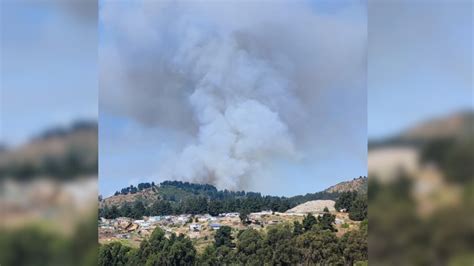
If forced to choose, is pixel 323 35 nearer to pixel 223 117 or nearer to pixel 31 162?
pixel 223 117

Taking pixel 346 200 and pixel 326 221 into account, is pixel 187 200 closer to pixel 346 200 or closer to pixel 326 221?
pixel 326 221

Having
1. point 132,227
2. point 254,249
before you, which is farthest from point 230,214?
point 132,227

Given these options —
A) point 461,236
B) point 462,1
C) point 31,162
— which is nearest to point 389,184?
point 461,236

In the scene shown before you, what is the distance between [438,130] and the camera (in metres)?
2.37

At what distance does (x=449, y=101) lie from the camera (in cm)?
239

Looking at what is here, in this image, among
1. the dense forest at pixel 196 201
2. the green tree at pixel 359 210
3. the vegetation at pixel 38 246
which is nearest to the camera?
the vegetation at pixel 38 246

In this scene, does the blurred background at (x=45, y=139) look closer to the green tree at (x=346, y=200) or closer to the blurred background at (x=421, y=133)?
the blurred background at (x=421, y=133)

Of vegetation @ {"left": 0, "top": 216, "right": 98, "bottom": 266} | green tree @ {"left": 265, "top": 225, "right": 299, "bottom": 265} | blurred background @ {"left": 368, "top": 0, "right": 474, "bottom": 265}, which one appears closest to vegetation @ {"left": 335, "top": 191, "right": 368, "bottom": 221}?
green tree @ {"left": 265, "top": 225, "right": 299, "bottom": 265}

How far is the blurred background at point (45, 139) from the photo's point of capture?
1961mm

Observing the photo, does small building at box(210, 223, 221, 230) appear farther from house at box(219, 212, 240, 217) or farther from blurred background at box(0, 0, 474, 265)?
blurred background at box(0, 0, 474, 265)

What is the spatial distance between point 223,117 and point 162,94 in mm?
589

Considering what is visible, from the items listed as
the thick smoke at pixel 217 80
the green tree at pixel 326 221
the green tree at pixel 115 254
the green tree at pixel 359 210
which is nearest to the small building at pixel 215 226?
the thick smoke at pixel 217 80

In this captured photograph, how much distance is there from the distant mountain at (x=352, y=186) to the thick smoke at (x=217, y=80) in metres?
0.44

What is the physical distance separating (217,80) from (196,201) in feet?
3.80
